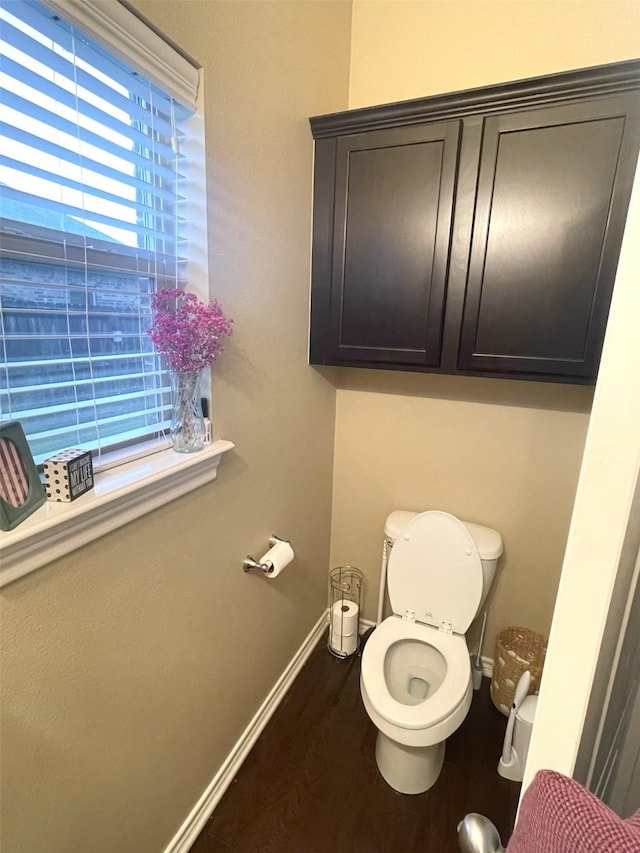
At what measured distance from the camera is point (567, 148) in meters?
1.24

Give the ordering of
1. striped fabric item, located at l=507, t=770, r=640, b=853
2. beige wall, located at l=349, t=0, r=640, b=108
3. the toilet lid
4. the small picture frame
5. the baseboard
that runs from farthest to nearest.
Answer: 1. the toilet lid
2. beige wall, located at l=349, t=0, r=640, b=108
3. the baseboard
4. the small picture frame
5. striped fabric item, located at l=507, t=770, r=640, b=853

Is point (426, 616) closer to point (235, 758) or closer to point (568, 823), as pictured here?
point (235, 758)

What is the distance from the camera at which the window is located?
2.47ft

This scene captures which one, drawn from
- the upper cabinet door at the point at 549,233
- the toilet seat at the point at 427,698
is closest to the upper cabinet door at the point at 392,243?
the upper cabinet door at the point at 549,233

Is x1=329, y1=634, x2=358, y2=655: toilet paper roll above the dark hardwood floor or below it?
above

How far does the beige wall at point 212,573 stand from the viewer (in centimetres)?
→ 82

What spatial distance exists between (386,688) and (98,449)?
1179mm

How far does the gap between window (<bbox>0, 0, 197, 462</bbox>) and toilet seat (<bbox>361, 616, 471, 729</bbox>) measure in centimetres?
110

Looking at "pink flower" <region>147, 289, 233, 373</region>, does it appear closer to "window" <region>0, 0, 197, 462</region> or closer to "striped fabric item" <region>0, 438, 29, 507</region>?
"window" <region>0, 0, 197, 462</region>

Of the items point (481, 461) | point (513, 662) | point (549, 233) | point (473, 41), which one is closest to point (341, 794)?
point (513, 662)

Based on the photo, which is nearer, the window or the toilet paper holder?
the window

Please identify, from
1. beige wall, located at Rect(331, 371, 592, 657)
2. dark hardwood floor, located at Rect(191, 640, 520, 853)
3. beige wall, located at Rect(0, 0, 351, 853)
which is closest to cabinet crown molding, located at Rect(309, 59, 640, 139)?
beige wall, located at Rect(0, 0, 351, 853)

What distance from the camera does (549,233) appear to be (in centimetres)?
130

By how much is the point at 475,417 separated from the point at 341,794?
144 cm
